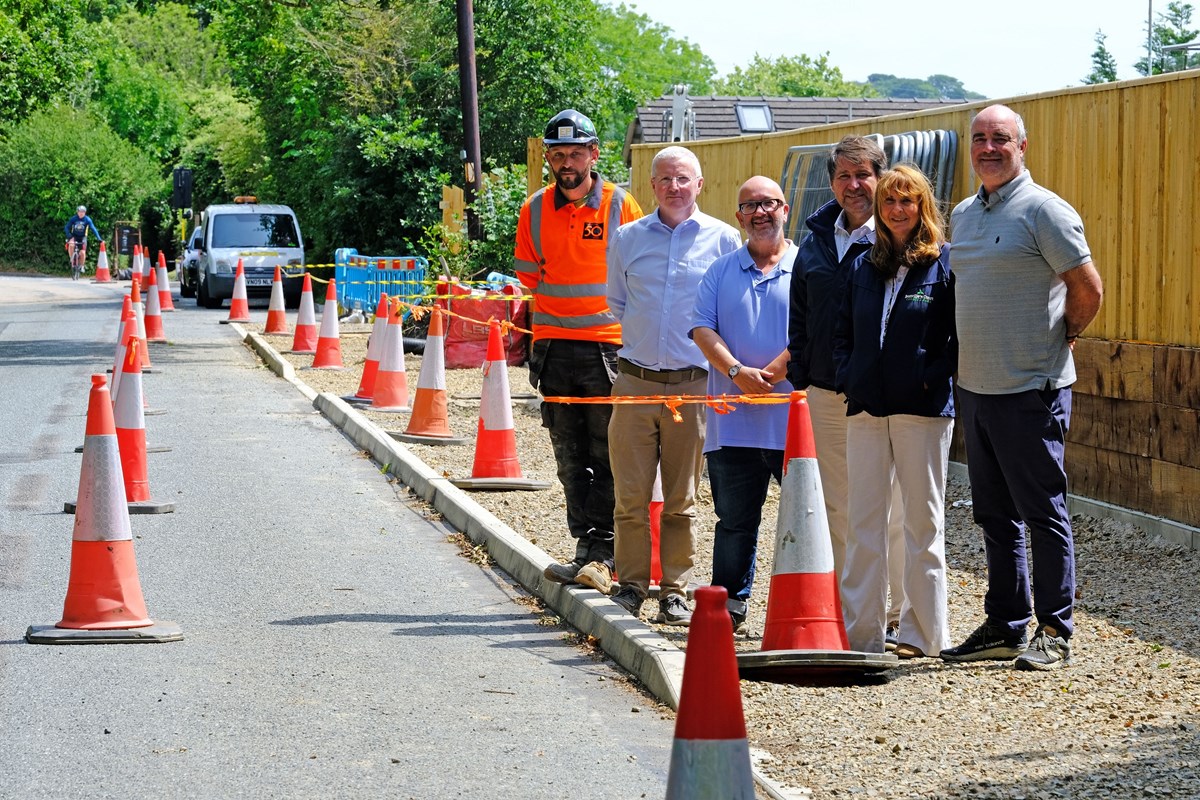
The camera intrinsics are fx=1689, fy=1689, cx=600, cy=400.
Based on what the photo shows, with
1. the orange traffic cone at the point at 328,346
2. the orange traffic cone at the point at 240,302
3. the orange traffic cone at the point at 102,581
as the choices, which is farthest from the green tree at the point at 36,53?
the orange traffic cone at the point at 102,581

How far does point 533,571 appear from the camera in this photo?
27.3 ft

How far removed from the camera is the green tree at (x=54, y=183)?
53.3 metres

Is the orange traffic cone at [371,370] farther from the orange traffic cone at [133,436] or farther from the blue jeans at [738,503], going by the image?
the blue jeans at [738,503]

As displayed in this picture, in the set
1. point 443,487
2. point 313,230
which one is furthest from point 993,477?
point 313,230

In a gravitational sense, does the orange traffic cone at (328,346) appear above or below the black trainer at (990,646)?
above

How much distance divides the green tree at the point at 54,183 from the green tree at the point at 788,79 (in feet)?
219

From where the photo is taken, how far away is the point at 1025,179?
6418mm

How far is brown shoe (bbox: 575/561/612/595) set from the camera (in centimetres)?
759

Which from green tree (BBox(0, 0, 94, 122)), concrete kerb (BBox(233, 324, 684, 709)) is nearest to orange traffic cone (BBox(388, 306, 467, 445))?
concrete kerb (BBox(233, 324, 684, 709))

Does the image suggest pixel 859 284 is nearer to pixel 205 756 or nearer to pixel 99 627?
pixel 205 756

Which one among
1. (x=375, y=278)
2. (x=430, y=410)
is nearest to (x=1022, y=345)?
(x=430, y=410)

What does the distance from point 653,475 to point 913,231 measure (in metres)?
1.75

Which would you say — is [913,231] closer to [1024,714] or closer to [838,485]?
[838,485]

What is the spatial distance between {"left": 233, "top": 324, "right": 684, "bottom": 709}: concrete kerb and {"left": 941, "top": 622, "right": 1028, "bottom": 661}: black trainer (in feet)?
3.55
